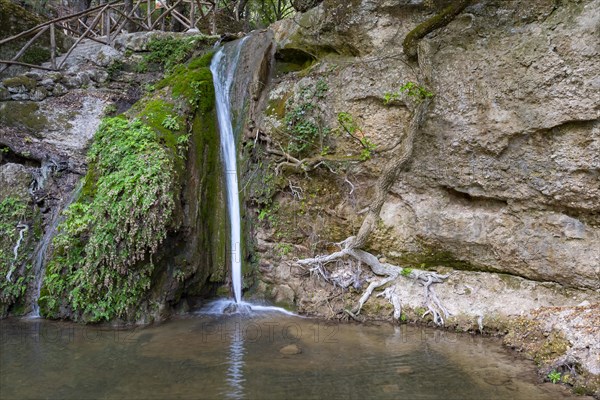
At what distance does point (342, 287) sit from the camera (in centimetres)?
627

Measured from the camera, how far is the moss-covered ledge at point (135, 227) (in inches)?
218

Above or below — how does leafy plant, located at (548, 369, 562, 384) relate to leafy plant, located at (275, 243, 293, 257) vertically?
below

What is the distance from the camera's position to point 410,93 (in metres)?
6.18

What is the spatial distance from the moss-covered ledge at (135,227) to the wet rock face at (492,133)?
2.17 m

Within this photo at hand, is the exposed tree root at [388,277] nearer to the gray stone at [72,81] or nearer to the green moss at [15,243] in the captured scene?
the green moss at [15,243]

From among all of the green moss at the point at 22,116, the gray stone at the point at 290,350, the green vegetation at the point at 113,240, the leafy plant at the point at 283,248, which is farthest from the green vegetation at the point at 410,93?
the green moss at the point at 22,116

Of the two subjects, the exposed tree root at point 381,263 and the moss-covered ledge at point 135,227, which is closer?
the moss-covered ledge at point 135,227

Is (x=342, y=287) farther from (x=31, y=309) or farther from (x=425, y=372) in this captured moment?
(x=31, y=309)

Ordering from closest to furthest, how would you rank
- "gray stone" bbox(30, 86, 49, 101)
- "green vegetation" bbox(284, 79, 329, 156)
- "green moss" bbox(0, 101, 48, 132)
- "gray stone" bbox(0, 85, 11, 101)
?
1. "green vegetation" bbox(284, 79, 329, 156)
2. "green moss" bbox(0, 101, 48, 132)
3. "gray stone" bbox(0, 85, 11, 101)
4. "gray stone" bbox(30, 86, 49, 101)

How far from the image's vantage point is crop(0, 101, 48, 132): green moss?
7.97 m

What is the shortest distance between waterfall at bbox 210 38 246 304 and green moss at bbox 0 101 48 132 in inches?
129

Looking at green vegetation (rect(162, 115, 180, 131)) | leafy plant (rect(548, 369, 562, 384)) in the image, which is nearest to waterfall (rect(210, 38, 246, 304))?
green vegetation (rect(162, 115, 180, 131))

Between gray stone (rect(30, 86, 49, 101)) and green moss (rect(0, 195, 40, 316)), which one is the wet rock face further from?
gray stone (rect(30, 86, 49, 101))

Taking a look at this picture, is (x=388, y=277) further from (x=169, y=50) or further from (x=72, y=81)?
(x=72, y=81)
